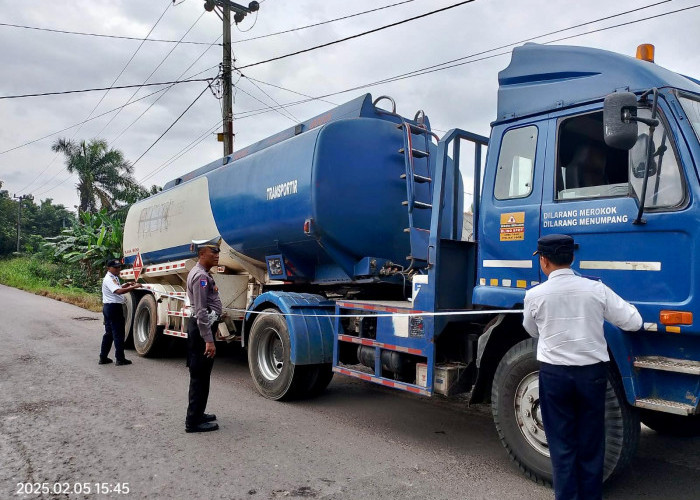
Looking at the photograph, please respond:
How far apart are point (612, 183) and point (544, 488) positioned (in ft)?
7.30

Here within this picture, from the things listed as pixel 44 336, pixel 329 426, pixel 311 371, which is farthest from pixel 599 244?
pixel 44 336

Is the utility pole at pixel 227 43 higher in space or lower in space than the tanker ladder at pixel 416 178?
higher

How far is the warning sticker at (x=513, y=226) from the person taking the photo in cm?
434

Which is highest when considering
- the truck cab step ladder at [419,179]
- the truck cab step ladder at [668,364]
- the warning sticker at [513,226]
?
the truck cab step ladder at [419,179]

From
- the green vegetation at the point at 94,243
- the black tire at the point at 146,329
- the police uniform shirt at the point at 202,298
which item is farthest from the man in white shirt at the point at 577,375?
the green vegetation at the point at 94,243

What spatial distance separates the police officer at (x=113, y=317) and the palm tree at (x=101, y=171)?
25.1 metres

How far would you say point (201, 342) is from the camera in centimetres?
538

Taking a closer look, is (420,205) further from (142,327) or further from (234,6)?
(234,6)

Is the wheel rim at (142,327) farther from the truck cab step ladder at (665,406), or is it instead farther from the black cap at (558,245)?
the truck cab step ladder at (665,406)

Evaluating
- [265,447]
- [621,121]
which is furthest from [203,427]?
[621,121]

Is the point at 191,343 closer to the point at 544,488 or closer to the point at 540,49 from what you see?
the point at 544,488

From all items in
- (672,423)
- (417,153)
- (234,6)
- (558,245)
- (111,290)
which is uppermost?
(234,6)

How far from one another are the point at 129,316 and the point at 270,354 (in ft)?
15.5

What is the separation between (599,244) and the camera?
387 cm
